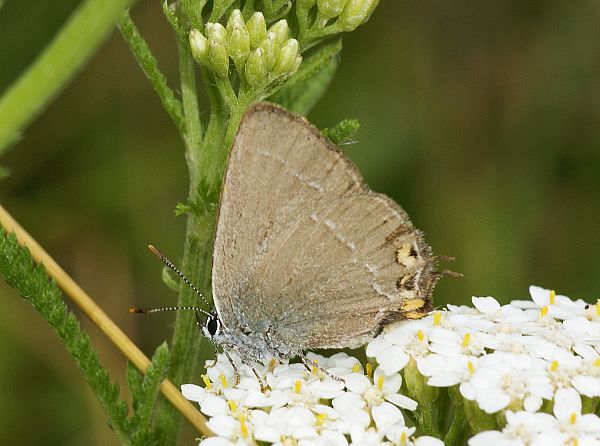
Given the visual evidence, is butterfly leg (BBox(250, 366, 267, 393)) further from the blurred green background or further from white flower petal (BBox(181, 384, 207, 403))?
the blurred green background

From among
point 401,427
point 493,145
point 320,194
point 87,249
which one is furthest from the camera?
point 493,145

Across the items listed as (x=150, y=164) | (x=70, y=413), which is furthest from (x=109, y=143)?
(x=70, y=413)

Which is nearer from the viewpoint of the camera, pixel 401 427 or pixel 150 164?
pixel 401 427

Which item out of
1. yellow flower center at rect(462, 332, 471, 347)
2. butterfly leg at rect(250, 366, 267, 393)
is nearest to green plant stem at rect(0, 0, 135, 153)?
butterfly leg at rect(250, 366, 267, 393)

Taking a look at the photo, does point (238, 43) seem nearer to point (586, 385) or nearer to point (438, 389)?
point (438, 389)

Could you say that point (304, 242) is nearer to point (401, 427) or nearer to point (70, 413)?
point (401, 427)

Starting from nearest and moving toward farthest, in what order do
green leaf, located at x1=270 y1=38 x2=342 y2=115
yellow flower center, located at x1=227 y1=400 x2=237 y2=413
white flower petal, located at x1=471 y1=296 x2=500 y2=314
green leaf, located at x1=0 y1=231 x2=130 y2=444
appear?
green leaf, located at x1=0 y1=231 x2=130 y2=444 → yellow flower center, located at x1=227 y1=400 x2=237 y2=413 → white flower petal, located at x1=471 y1=296 x2=500 y2=314 → green leaf, located at x1=270 y1=38 x2=342 y2=115

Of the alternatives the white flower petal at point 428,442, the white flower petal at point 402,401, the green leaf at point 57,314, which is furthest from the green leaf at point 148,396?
the white flower petal at point 428,442
